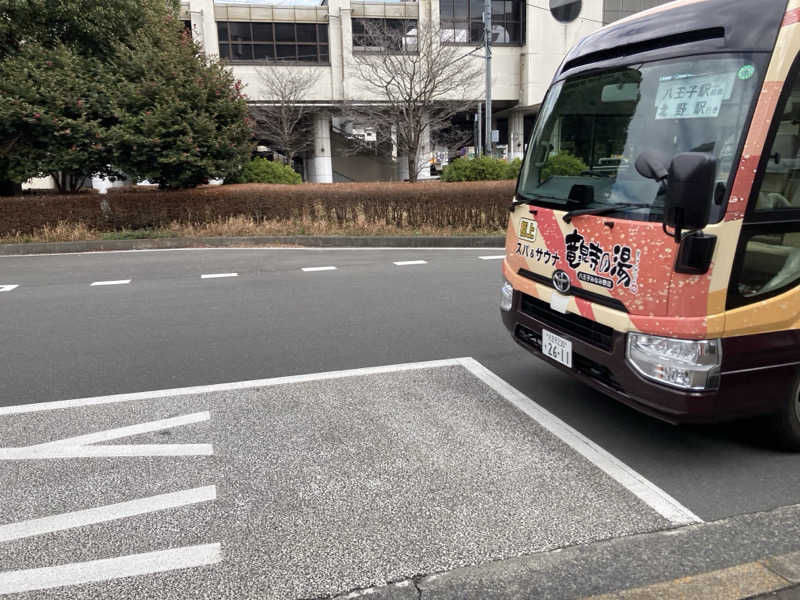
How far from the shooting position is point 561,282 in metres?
3.88

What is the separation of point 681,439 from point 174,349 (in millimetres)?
4461

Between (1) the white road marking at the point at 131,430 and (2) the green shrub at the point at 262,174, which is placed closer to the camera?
(1) the white road marking at the point at 131,430

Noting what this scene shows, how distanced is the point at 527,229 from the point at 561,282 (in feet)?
1.83

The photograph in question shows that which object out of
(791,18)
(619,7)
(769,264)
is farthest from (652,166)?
(619,7)

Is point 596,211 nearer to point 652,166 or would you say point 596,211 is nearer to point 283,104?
point 652,166

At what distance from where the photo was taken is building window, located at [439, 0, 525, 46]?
37.6 m

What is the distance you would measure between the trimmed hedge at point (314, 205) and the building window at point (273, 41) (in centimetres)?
2508

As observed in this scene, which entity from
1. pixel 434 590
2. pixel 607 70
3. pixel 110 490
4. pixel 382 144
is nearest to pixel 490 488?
pixel 434 590

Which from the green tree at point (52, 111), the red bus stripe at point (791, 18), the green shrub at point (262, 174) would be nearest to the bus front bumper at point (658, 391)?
the red bus stripe at point (791, 18)

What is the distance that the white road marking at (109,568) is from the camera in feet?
8.60

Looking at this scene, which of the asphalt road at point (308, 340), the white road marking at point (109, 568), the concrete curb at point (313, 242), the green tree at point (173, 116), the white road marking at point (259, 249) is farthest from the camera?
the green tree at point (173, 116)

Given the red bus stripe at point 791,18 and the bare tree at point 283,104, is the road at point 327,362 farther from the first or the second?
the bare tree at point 283,104

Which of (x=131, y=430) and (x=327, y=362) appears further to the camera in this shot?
(x=327, y=362)

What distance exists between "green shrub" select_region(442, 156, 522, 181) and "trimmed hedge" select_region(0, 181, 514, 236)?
1.35 m
